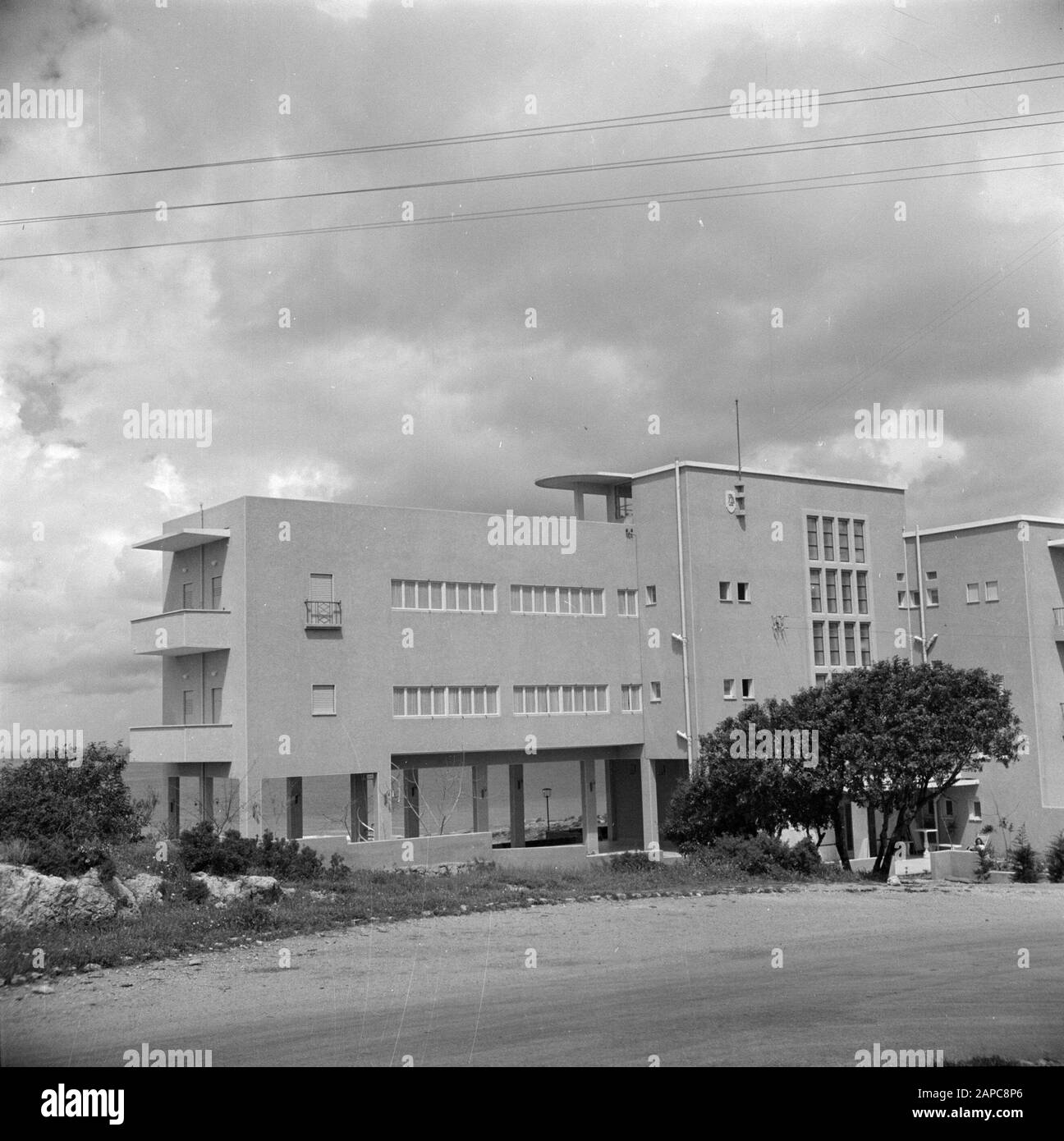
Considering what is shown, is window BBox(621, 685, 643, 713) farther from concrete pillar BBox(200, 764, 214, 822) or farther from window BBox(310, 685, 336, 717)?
concrete pillar BBox(200, 764, 214, 822)

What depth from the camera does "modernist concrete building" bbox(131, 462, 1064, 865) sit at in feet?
123

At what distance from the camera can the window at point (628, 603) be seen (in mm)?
45188

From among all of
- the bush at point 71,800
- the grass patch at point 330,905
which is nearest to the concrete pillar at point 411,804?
the grass patch at point 330,905

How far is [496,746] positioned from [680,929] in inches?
966

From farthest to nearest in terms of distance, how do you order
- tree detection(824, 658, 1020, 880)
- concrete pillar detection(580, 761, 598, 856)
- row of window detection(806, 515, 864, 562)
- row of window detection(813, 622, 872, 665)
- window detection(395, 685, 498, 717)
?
row of window detection(806, 515, 864, 562) → row of window detection(813, 622, 872, 665) → concrete pillar detection(580, 761, 598, 856) → window detection(395, 685, 498, 717) → tree detection(824, 658, 1020, 880)

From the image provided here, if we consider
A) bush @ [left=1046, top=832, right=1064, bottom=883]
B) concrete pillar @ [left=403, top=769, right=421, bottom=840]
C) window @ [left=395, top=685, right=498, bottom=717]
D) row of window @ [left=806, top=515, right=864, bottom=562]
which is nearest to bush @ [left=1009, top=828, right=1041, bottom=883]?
bush @ [left=1046, top=832, right=1064, bottom=883]

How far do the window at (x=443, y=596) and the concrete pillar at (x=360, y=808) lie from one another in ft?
19.7

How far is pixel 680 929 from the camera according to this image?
1744cm

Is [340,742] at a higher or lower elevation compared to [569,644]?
lower

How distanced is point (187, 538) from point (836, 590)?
81.9 ft

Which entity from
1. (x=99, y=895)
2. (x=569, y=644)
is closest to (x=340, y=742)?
(x=569, y=644)

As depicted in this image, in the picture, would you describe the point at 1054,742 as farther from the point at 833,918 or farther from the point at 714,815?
the point at 833,918

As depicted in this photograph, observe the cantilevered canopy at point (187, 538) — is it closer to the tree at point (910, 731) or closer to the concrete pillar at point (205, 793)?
the concrete pillar at point (205, 793)

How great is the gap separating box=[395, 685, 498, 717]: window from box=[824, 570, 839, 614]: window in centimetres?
1422
